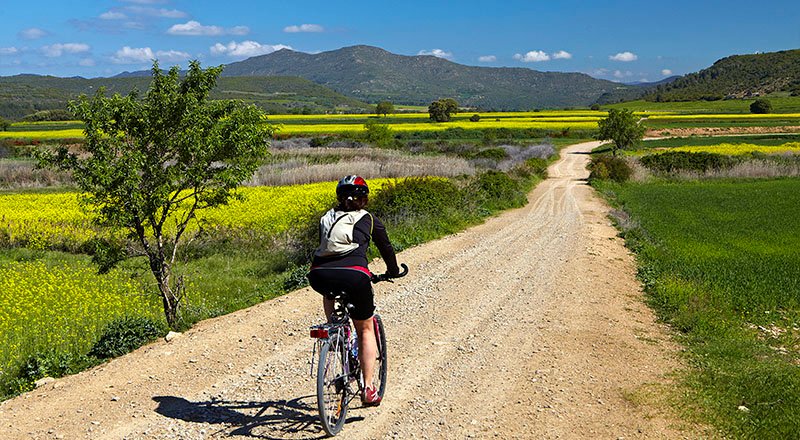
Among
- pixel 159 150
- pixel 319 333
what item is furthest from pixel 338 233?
pixel 159 150

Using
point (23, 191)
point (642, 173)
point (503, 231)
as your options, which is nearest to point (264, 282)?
point (503, 231)

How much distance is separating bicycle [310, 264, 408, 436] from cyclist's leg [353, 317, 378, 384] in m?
0.09

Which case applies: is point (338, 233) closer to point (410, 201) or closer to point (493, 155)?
point (410, 201)

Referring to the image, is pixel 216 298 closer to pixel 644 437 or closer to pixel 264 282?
pixel 264 282

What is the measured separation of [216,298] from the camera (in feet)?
46.7

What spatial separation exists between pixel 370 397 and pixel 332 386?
0.61m

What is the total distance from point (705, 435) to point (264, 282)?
11750 mm

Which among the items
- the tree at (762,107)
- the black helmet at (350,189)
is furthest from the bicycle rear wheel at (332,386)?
the tree at (762,107)

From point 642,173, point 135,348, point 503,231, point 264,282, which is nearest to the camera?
point 135,348

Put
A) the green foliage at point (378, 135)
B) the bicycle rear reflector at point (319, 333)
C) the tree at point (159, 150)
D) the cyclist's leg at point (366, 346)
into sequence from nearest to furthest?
the bicycle rear reflector at point (319, 333) < the cyclist's leg at point (366, 346) < the tree at point (159, 150) < the green foliage at point (378, 135)

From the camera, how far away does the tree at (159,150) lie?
1045 centimetres

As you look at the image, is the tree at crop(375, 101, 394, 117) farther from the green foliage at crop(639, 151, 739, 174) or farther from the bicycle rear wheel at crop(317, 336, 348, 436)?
the bicycle rear wheel at crop(317, 336, 348, 436)

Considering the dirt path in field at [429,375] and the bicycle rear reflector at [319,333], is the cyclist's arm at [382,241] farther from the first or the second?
the dirt path in field at [429,375]

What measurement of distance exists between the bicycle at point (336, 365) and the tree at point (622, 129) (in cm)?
5883
